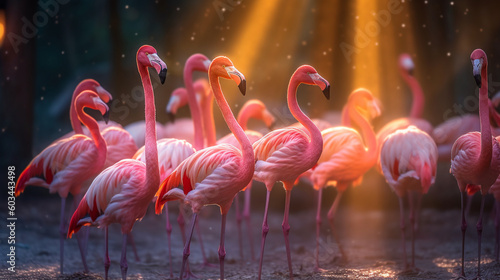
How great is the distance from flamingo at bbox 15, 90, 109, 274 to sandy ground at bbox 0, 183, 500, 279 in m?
0.69

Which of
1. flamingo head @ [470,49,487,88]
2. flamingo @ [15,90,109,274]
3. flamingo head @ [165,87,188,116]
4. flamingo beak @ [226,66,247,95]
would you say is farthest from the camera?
flamingo head @ [165,87,188,116]

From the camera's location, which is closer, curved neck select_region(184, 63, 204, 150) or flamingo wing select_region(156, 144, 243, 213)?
flamingo wing select_region(156, 144, 243, 213)

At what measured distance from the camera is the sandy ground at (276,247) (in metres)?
4.12

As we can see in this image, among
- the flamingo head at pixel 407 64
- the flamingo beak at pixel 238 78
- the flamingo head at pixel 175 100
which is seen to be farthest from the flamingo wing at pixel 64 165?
the flamingo head at pixel 407 64

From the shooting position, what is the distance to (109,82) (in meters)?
7.28

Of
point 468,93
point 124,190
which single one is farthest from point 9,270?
point 468,93

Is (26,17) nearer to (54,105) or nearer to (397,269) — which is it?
(54,105)

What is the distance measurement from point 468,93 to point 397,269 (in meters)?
4.37

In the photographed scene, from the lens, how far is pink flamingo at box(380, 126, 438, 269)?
4.15 meters

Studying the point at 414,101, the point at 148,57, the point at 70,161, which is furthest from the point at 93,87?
the point at 414,101

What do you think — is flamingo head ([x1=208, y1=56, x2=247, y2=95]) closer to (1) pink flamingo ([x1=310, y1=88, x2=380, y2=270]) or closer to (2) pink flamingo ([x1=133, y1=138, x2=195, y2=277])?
(2) pink flamingo ([x1=133, y1=138, x2=195, y2=277])

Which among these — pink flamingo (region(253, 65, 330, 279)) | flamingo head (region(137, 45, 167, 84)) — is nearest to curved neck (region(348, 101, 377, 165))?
pink flamingo (region(253, 65, 330, 279))

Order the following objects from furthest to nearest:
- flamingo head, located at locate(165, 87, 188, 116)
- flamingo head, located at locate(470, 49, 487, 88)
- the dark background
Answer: the dark background, flamingo head, located at locate(165, 87, 188, 116), flamingo head, located at locate(470, 49, 487, 88)

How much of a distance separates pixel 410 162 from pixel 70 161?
271 centimetres
